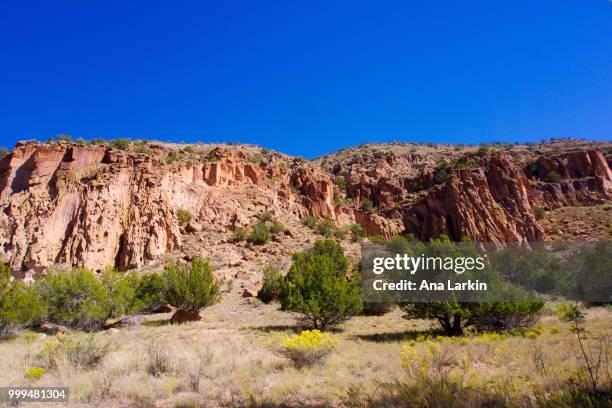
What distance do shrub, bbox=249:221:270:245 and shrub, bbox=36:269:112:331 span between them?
1927 centimetres

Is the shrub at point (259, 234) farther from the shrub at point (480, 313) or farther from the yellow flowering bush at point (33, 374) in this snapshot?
the yellow flowering bush at point (33, 374)

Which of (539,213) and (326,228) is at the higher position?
(326,228)

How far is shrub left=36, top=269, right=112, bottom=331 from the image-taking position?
18.3 meters

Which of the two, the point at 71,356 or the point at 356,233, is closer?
the point at 71,356

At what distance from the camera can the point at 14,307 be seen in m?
15.4

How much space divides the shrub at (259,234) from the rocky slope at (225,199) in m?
0.90

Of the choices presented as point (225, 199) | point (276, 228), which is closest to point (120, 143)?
point (225, 199)

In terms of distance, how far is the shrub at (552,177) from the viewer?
59.2 m

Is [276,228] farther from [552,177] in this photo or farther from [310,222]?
[552,177]

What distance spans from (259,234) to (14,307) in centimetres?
2416

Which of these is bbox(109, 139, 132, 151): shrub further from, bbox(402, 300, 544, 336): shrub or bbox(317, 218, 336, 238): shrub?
bbox(402, 300, 544, 336): shrub

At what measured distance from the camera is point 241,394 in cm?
714

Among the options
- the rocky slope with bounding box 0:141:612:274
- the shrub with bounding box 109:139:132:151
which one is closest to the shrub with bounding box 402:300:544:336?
the rocky slope with bounding box 0:141:612:274

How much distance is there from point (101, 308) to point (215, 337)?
7.41m
